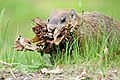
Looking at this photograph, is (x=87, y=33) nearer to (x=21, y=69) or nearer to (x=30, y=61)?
(x=30, y=61)

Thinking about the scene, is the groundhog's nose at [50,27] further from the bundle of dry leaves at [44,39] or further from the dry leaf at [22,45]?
the dry leaf at [22,45]

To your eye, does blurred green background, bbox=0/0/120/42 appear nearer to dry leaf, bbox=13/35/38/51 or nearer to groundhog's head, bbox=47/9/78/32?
groundhog's head, bbox=47/9/78/32

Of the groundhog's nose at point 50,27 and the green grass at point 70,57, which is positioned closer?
the green grass at point 70,57

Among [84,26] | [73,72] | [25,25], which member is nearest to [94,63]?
[73,72]

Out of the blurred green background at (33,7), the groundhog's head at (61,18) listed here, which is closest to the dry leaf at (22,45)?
the groundhog's head at (61,18)

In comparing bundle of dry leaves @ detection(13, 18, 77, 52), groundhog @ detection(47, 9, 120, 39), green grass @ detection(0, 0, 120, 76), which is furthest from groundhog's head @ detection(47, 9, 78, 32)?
green grass @ detection(0, 0, 120, 76)

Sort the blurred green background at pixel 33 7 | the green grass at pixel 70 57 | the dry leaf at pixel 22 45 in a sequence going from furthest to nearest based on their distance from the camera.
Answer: the blurred green background at pixel 33 7
the dry leaf at pixel 22 45
the green grass at pixel 70 57
